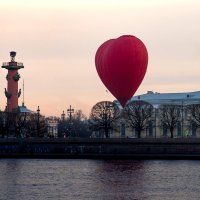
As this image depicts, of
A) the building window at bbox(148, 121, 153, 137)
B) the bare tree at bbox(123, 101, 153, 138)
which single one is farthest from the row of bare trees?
the building window at bbox(148, 121, 153, 137)

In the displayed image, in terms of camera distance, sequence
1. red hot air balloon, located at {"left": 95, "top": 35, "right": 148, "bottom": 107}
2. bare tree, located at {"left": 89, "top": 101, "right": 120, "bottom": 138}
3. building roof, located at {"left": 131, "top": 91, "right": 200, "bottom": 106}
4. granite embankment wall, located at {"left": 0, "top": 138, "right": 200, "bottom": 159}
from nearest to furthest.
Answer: red hot air balloon, located at {"left": 95, "top": 35, "right": 148, "bottom": 107} < granite embankment wall, located at {"left": 0, "top": 138, "right": 200, "bottom": 159} < bare tree, located at {"left": 89, "top": 101, "right": 120, "bottom": 138} < building roof, located at {"left": 131, "top": 91, "right": 200, "bottom": 106}

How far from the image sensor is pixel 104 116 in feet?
250

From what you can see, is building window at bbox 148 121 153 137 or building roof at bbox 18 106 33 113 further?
building roof at bbox 18 106 33 113

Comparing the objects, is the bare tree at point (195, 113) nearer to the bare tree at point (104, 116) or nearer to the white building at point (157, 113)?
the white building at point (157, 113)

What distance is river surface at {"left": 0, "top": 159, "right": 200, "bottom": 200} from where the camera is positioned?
37375mm

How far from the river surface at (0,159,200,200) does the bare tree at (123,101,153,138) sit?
16.4 meters

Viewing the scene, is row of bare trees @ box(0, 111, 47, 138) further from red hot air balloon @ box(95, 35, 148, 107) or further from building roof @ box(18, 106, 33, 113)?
red hot air balloon @ box(95, 35, 148, 107)

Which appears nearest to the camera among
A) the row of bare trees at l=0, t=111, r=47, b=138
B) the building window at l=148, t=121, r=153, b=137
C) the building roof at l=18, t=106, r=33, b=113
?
the row of bare trees at l=0, t=111, r=47, b=138

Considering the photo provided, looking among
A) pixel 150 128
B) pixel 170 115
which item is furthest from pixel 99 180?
pixel 150 128

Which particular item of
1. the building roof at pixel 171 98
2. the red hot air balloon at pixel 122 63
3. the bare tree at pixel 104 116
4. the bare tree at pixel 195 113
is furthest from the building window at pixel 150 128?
the red hot air balloon at pixel 122 63

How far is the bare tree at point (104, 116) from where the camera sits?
244ft

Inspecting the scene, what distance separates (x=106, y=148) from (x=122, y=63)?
17750 mm

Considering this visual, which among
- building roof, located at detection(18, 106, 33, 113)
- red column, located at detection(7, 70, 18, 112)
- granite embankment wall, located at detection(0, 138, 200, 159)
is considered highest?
red column, located at detection(7, 70, 18, 112)

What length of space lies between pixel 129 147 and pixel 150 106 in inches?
757
